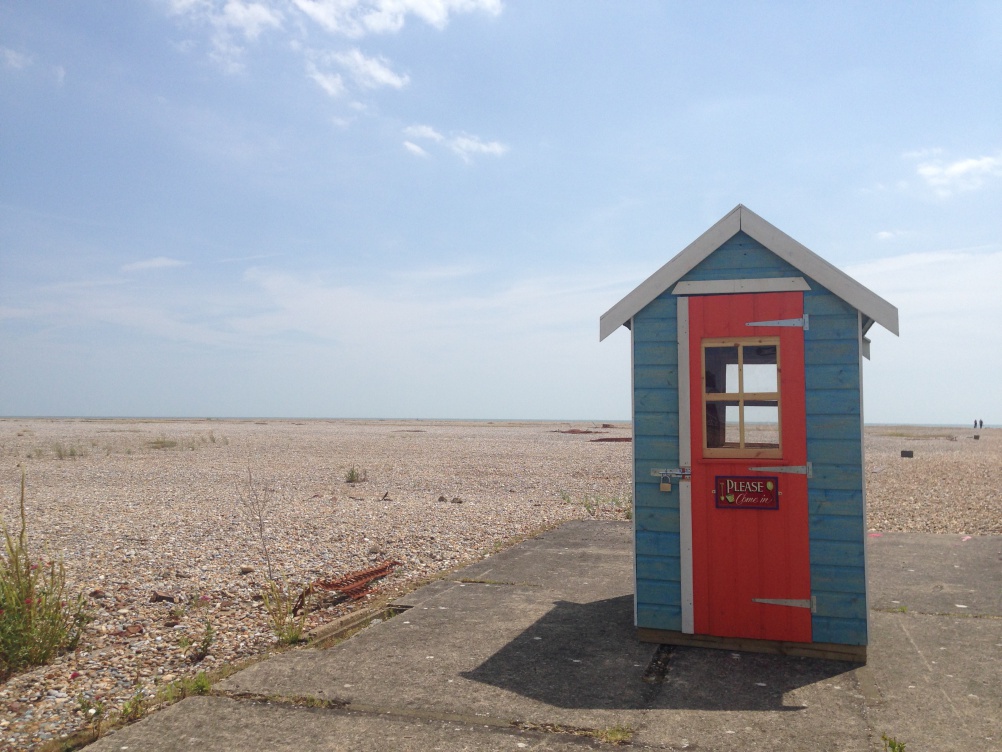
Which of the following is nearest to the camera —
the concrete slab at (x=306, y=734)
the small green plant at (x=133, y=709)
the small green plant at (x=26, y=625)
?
the concrete slab at (x=306, y=734)

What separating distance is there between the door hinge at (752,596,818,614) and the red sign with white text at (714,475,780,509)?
0.71m

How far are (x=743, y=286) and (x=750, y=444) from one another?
4.20 feet

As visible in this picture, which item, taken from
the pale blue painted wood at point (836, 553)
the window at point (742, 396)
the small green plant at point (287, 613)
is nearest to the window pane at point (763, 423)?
the window at point (742, 396)

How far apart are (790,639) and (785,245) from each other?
9.95 feet

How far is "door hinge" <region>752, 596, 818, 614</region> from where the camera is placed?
557 centimetres

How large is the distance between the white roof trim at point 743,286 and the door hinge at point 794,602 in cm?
238

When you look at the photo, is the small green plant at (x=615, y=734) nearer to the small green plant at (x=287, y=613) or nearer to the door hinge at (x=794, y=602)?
the door hinge at (x=794, y=602)

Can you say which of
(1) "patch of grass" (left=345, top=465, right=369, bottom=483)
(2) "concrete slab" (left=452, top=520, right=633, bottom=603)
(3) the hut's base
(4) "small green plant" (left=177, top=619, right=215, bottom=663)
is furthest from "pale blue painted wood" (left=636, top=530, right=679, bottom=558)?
(1) "patch of grass" (left=345, top=465, right=369, bottom=483)

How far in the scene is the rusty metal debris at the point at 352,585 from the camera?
23.0 ft

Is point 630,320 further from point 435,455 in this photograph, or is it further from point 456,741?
point 435,455

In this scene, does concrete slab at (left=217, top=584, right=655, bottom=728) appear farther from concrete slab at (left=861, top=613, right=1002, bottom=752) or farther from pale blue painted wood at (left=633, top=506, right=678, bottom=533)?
concrete slab at (left=861, top=613, right=1002, bottom=752)

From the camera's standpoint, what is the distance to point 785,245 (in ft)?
18.9

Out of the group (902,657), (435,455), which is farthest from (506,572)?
(435,455)

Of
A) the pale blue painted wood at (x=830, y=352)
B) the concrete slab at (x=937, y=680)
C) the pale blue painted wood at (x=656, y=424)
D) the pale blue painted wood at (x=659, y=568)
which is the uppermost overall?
the pale blue painted wood at (x=830, y=352)
